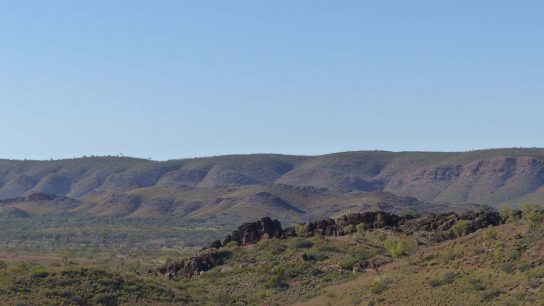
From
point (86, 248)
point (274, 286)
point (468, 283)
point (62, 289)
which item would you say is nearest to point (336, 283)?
point (274, 286)

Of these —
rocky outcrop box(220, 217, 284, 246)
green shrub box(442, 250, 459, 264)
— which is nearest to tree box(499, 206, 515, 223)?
green shrub box(442, 250, 459, 264)

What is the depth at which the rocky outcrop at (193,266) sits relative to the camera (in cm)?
9256

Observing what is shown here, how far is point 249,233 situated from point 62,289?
34446 mm

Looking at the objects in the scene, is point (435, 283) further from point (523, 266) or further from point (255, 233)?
point (255, 233)

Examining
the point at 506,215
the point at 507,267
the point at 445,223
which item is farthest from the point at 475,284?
the point at 445,223

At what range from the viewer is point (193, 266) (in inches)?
3656

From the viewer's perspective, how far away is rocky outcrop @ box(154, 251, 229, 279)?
304 ft

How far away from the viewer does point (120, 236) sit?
198m

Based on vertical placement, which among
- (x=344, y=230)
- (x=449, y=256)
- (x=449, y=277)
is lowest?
(x=449, y=277)

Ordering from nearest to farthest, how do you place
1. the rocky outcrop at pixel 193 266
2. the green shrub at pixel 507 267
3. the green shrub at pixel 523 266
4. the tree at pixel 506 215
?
the green shrub at pixel 523 266 → the green shrub at pixel 507 267 → the tree at pixel 506 215 → the rocky outcrop at pixel 193 266

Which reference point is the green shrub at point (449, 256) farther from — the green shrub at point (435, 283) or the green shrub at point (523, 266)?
the green shrub at point (523, 266)

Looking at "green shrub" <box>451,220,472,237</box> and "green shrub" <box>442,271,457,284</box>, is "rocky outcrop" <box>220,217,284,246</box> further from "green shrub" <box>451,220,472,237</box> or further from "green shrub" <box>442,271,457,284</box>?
"green shrub" <box>442,271,457,284</box>

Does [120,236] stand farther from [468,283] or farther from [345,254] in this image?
[468,283]

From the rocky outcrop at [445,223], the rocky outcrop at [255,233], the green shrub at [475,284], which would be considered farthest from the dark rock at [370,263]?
the rocky outcrop at [255,233]
